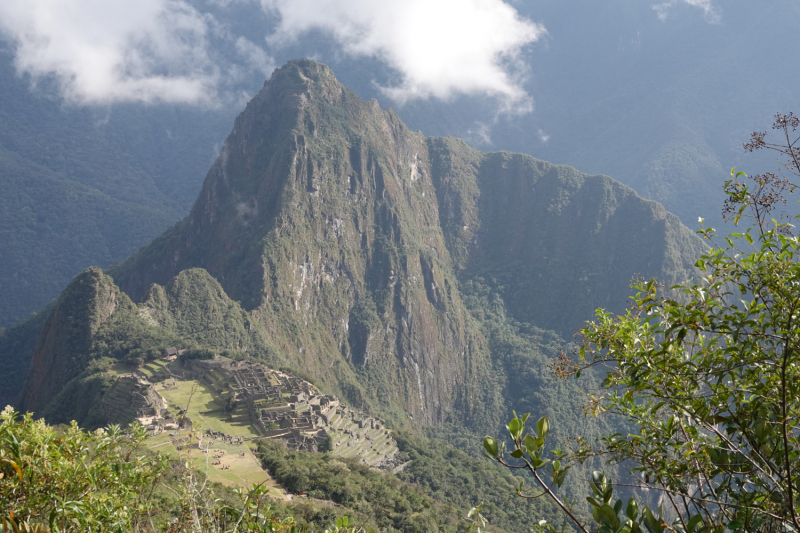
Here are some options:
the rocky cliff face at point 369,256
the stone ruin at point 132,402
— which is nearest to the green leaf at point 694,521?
the stone ruin at point 132,402

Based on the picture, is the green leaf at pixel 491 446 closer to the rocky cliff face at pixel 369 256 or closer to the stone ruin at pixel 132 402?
the stone ruin at pixel 132 402

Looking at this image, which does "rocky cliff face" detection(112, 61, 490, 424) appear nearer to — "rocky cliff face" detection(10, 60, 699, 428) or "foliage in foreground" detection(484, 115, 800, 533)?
"rocky cliff face" detection(10, 60, 699, 428)

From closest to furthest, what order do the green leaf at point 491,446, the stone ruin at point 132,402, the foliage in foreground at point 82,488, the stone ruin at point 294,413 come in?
the green leaf at point 491,446, the foliage in foreground at point 82,488, the stone ruin at point 132,402, the stone ruin at point 294,413

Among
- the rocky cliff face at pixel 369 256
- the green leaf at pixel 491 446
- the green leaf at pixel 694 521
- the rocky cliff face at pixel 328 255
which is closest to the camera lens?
the green leaf at pixel 694 521

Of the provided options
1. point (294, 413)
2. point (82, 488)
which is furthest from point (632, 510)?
point (294, 413)

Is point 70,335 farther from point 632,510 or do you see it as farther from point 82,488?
point 632,510
